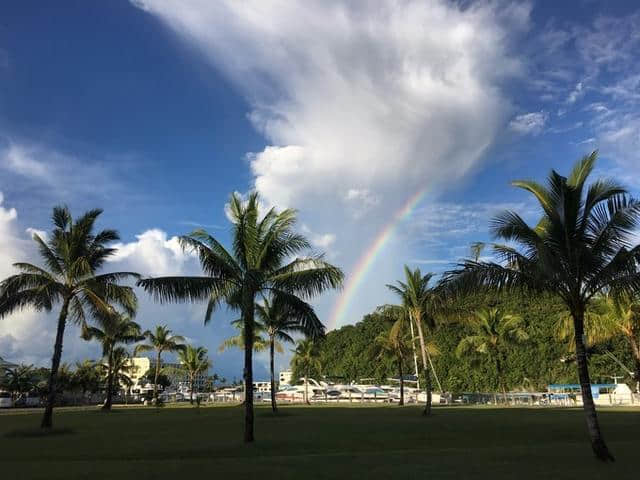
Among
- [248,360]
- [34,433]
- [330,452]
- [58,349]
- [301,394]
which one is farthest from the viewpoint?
[301,394]

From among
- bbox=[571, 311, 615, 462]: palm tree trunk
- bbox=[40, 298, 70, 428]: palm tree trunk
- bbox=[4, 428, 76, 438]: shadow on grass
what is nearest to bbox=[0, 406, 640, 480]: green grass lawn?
bbox=[4, 428, 76, 438]: shadow on grass

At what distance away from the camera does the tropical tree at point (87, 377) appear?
6456cm

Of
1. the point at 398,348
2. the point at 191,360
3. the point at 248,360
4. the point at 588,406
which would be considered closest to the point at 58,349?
the point at 248,360

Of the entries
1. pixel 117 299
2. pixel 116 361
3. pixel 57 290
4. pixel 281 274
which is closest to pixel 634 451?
pixel 281 274

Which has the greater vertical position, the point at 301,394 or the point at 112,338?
the point at 112,338

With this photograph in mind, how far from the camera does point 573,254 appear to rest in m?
13.3

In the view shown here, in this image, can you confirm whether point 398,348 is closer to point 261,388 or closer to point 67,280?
point 67,280

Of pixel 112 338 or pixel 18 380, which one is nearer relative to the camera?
pixel 112 338

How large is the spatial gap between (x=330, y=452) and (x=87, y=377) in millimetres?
60469

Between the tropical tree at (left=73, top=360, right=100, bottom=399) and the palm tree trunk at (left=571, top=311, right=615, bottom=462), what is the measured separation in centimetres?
6349

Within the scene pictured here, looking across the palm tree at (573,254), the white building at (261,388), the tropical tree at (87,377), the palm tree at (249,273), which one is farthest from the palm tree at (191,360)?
the palm tree at (573,254)

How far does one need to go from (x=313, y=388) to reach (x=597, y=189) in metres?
63.4

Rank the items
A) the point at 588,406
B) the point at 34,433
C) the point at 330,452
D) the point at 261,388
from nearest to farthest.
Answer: the point at 588,406 < the point at 330,452 < the point at 34,433 < the point at 261,388

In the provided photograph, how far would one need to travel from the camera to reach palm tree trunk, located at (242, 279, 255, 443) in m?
16.4
